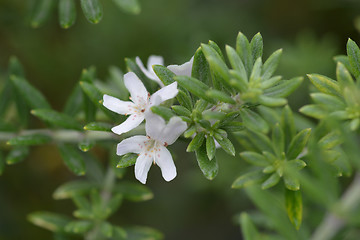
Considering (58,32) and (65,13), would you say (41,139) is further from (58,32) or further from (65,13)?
(58,32)

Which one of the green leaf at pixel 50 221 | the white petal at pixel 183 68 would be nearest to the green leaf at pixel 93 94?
the white petal at pixel 183 68

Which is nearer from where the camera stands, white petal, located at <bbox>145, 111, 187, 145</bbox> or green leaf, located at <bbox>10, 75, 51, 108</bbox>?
white petal, located at <bbox>145, 111, 187, 145</bbox>

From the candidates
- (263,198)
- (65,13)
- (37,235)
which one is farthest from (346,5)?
(37,235)

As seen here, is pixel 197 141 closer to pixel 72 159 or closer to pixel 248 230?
pixel 248 230

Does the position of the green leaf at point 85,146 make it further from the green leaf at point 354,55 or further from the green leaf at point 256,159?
the green leaf at point 354,55

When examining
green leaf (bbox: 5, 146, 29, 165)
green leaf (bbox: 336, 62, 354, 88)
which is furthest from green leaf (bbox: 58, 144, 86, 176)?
green leaf (bbox: 336, 62, 354, 88)

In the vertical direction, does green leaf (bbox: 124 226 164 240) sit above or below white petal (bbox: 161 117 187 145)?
below

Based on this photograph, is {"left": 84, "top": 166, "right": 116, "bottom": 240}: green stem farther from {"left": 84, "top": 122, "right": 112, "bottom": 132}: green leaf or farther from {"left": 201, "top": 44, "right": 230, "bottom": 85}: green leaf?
{"left": 201, "top": 44, "right": 230, "bottom": 85}: green leaf
